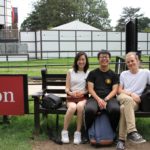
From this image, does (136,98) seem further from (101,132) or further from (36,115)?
(36,115)

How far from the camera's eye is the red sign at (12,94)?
686 centimetres

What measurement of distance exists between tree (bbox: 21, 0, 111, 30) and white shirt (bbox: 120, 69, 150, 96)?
8267cm

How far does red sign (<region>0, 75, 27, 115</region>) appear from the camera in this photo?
6855 millimetres

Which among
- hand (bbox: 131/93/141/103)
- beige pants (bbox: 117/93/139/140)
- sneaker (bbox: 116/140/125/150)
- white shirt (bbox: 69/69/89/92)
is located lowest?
sneaker (bbox: 116/140/125/150)

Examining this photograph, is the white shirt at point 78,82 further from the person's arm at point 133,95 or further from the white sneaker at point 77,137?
the white sneaker at point 77,137

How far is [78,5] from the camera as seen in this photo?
298ft

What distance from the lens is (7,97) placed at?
22.7 ft

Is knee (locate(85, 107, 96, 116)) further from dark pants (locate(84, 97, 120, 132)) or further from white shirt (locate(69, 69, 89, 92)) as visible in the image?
white shirt (locate(69, 69, 89, 92))

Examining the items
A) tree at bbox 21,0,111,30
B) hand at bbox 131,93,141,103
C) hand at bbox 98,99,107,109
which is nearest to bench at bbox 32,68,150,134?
hand at bbox 131,93,141,103

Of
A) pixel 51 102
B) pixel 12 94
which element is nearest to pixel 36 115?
pixel 51 102

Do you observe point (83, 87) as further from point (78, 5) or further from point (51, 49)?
point (78, 5)

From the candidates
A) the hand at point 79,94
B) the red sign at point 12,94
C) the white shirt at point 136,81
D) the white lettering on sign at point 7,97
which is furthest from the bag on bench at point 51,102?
the white shirt at point 136,81

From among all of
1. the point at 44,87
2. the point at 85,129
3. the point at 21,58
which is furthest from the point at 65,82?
the point at 21,58

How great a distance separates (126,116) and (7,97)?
2.18 metres
